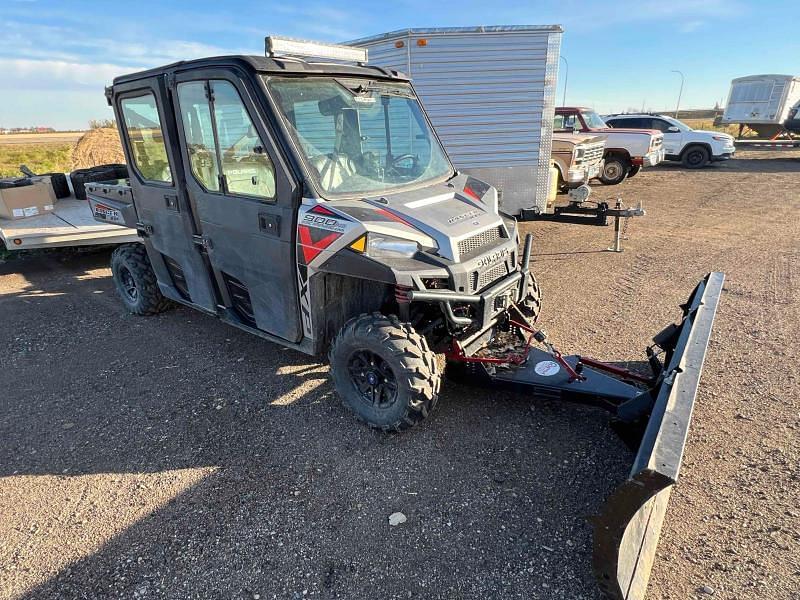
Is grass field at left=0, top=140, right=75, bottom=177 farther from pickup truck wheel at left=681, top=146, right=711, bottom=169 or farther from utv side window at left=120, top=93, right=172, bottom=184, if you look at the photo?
pickup truck wheel at left=681, top=146, right=711, bottom=169

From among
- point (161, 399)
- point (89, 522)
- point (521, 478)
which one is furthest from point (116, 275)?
point (521, 478)

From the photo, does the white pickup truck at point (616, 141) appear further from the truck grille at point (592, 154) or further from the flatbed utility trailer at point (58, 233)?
the flatbed utility trailer at point (58, 233)

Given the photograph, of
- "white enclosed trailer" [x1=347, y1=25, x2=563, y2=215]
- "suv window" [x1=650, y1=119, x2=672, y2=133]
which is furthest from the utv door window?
"suv window" [x1=650, y1=119, x2=672, y2=133]

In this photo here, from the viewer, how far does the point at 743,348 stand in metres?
4.32

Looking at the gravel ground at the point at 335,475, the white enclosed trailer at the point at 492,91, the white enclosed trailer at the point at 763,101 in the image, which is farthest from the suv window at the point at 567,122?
the white enclosed trailer at the point at 763,101

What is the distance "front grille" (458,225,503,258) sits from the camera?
3.13 metres

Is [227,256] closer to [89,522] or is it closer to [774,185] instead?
[89,522]

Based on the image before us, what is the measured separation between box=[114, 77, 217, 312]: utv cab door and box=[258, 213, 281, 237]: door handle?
906mm

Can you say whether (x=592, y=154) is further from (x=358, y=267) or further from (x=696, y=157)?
(x=358, y=267)

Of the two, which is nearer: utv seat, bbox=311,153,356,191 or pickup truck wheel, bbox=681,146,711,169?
utv seat, bbox=311,153,356,191

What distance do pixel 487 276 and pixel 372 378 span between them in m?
1.03

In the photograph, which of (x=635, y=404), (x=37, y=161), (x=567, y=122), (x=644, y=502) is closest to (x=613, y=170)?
(x=567, y=122)

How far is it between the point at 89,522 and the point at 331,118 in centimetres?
288

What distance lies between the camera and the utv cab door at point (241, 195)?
3.26m
